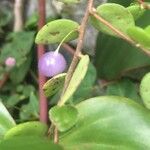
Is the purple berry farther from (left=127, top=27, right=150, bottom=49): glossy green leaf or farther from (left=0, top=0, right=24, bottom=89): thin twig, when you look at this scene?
(left=0, top=0, right=24, bottom=89): thin twig

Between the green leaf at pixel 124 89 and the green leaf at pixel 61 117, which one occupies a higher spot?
the green leaf at pixel 61 117

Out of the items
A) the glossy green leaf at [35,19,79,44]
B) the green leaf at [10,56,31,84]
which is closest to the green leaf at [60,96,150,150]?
the glossy green leaf at [35,19,79,44]

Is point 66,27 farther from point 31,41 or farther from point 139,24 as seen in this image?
point 31,41

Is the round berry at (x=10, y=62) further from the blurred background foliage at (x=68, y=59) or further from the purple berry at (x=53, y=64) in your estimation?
the purple berry at (x=53, y=64)

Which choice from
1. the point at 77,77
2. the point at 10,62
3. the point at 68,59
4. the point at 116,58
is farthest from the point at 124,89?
the point at 77,77

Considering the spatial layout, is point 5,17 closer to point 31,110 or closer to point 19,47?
point 19,47

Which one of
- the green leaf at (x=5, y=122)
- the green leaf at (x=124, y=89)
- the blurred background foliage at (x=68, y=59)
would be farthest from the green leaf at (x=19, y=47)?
the green leaf at (x=5, y=122)
